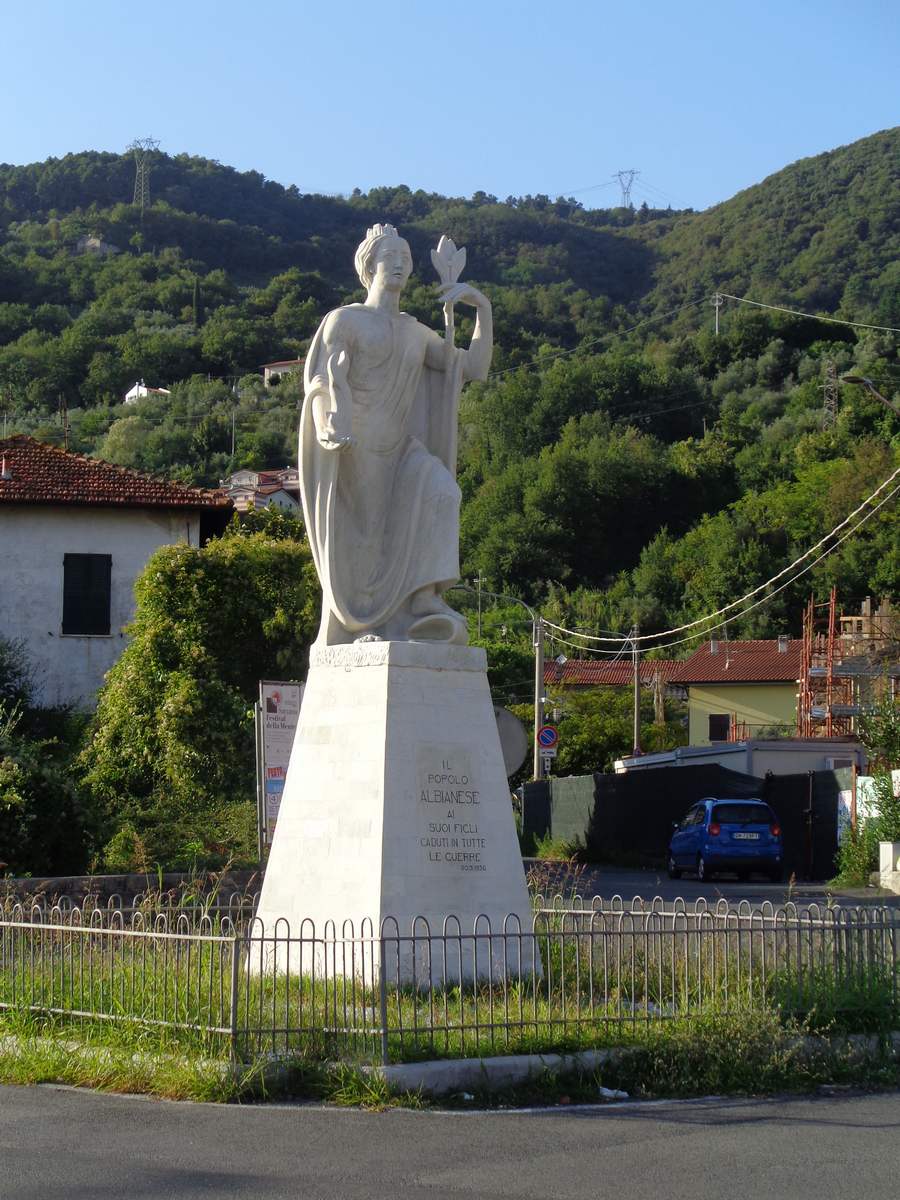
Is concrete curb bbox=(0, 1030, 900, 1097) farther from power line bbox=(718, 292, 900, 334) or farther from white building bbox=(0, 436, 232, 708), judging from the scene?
power line bbox=(718, 292, 900, 334)

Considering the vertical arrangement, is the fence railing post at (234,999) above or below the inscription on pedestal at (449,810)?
below

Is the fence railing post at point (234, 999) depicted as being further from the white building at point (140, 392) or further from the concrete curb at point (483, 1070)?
the white building at point (140, 392)

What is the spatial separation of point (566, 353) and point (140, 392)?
2465 cm

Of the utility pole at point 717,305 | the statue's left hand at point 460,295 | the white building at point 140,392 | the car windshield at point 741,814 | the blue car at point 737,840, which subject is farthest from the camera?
the utility pole at point 717,305

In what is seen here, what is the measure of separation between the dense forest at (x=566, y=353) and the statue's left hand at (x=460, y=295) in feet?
153

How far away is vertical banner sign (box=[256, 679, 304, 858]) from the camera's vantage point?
1769 centimetres

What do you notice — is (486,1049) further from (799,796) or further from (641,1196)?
(799,796)

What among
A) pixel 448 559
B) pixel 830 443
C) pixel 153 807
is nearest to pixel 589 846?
pixel 153 807

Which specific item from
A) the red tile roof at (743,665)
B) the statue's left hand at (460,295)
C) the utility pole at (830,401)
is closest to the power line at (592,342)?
the utility pole at (830,401)

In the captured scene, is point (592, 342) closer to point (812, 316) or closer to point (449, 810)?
point (812, 316)

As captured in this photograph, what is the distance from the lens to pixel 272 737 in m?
17.8

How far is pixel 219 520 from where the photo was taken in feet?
114

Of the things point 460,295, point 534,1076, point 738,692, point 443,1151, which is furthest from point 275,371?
point 443,1151

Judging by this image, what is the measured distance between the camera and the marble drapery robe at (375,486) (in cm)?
1252
